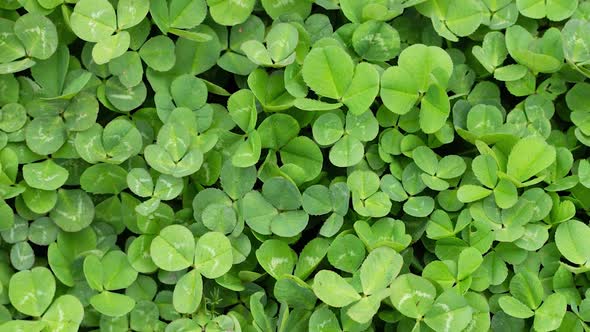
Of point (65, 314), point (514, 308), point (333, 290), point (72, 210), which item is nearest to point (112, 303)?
point (65, 314)

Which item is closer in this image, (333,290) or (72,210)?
(333,290)

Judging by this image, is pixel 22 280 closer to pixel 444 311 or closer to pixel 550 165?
pixel 444 311

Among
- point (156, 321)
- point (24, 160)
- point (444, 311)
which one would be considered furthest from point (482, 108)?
point (24, 160)

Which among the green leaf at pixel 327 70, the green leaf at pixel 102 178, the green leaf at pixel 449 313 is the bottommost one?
the green leaf at pixel 449 313

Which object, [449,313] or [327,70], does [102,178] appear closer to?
[327,70]

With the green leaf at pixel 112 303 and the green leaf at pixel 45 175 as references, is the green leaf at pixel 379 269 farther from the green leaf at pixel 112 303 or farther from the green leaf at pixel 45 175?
the green leaf at pixel 45 175

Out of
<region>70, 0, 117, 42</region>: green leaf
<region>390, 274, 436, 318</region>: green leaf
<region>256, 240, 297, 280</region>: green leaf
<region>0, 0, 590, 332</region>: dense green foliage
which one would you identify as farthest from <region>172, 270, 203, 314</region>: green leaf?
<region>70, 0, 117, 42</region>: green leaf

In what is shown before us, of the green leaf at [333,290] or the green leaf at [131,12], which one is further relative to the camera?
the green leaf at [131,12]

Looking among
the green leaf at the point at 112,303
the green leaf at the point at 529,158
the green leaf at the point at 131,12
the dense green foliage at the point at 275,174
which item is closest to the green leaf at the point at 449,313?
the dense green foliage at the point at 275,174

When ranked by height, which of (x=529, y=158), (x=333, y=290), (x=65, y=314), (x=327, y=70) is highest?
(x=327, y=70)
